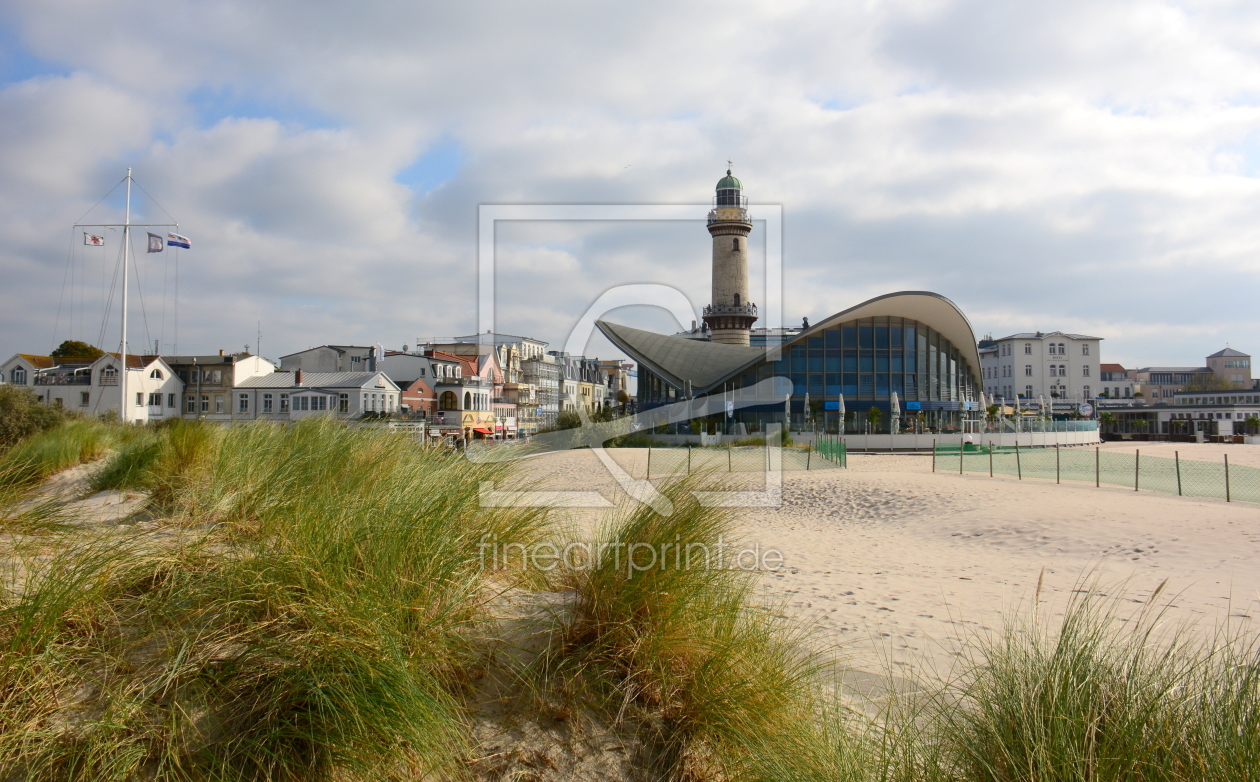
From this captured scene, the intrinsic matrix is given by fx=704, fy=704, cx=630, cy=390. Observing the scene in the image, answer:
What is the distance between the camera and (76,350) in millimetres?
52219

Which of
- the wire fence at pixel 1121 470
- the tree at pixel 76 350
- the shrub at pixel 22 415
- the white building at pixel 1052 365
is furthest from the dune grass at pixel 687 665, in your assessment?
the white building at pixel 1052 365

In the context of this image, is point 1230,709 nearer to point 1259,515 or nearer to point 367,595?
point 367,595

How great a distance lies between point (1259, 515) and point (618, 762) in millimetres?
13435

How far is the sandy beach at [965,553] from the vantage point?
570 cm

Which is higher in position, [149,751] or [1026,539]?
[149,751]

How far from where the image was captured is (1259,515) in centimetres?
1143

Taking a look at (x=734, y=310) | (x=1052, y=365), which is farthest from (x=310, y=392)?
(x=1052, y=365)

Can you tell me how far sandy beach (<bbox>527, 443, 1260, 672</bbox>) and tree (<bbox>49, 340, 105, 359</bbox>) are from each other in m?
52.5

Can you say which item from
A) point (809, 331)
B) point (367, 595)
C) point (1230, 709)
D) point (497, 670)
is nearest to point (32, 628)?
point (367, 595)

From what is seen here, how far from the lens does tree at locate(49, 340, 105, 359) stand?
51.1 m

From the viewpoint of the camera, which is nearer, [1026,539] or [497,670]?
[497,670]

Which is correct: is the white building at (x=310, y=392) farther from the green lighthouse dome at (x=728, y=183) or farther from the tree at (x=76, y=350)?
the green lighthouse dome at (x=728, y=183)

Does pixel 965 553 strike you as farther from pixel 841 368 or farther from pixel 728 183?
pixel 728 183

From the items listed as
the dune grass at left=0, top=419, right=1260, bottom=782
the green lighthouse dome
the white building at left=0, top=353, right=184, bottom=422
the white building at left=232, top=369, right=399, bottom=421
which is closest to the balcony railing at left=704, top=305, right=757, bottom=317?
the green lighthouse dome
